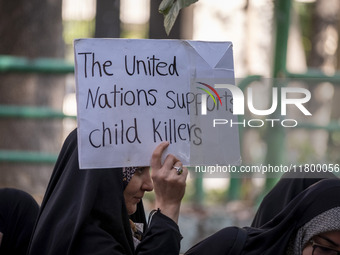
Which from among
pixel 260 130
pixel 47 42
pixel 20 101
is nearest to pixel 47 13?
pixel 47 42

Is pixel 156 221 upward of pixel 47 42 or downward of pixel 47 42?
downward

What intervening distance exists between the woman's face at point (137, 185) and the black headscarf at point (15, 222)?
817 mm

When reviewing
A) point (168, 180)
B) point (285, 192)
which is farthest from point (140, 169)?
point (285, 192)

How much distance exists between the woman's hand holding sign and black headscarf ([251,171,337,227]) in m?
1.09

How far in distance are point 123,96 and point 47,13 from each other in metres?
4.29

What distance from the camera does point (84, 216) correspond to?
3.02 metres

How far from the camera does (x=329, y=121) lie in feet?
22.3

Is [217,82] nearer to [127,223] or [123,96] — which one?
[123,96]

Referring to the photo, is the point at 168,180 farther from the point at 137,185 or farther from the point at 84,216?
the point at 84,216

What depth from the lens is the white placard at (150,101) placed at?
304cm

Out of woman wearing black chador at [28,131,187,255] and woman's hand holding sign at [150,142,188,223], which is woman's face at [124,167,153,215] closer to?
woman wearing black chador at [28,131,187,255]

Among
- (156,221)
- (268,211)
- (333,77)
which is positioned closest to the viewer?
(156,221)

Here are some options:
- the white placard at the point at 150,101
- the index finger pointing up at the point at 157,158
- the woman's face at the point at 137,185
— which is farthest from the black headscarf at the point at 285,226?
the index finger pointing up at the point at 157,158

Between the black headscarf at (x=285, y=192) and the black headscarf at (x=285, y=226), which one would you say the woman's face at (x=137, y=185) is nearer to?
the black headscarf at (x=285, y=226)
